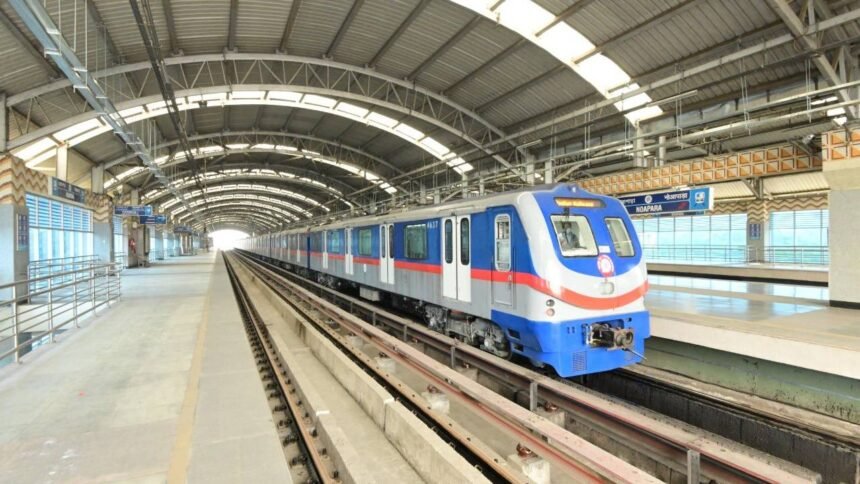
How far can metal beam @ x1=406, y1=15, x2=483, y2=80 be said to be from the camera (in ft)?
49.7

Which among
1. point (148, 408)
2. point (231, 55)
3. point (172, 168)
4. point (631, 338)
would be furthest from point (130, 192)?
point (631, 338)

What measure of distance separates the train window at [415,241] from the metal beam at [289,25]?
882 centimetres

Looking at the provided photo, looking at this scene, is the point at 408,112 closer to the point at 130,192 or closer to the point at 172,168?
the point at 172,168

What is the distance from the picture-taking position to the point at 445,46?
16.9m

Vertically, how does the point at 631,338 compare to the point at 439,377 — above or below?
above

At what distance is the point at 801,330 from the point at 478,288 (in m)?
5.00

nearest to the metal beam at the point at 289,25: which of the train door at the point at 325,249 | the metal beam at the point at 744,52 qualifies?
the train door at the point at 325,249

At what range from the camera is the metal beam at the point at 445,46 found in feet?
49.7

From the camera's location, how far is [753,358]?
7102 millimetres

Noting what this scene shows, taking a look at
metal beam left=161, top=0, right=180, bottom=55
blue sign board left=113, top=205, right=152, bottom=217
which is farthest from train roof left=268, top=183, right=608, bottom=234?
blue sign board left=113, top=205, right=152, bottom=217

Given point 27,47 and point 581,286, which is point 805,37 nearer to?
point 581,286

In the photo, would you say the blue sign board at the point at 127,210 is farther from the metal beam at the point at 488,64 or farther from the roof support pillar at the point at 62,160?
the metal beam at the point at 488,64

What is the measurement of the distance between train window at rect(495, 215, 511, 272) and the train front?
1.57 feet

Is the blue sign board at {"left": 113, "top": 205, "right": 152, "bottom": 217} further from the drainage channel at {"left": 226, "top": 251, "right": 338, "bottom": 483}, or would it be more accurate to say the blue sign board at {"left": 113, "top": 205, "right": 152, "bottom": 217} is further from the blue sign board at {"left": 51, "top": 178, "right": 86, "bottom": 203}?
the drainage channel at {"left": 226, "top": 251, "right": 338, "bottom": 483}
